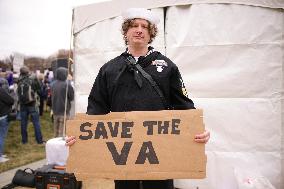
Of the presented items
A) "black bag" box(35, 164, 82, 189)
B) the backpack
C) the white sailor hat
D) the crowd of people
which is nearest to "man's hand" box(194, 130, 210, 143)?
the white sailor hat

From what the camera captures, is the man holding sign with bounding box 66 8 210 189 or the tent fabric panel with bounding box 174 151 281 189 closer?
the man holding sign with bounding box 66 8 210 189

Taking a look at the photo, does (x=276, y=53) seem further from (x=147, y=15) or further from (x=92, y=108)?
(x=92, y=108)

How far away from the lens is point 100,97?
2580 mm

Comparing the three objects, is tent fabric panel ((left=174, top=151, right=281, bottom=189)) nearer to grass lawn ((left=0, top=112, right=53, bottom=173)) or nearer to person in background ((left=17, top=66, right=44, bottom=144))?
grass lawn ((left=0, top=112, right=53, bottom=173))

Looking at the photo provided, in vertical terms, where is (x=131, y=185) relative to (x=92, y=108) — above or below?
below

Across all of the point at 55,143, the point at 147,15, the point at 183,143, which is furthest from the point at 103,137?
the point at 55,143

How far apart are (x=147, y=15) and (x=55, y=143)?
389cm

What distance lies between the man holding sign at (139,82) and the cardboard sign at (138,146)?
0.13 metres

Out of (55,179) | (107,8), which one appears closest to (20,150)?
(55,179)

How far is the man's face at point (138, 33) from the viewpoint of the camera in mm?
2459

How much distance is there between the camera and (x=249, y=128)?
4.75 m

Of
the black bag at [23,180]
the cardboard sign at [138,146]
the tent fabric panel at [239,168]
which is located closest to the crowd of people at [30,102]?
the black bag at [23,180]

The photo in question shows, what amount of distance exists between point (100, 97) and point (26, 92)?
22.1 feet

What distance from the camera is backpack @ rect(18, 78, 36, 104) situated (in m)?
8.84
